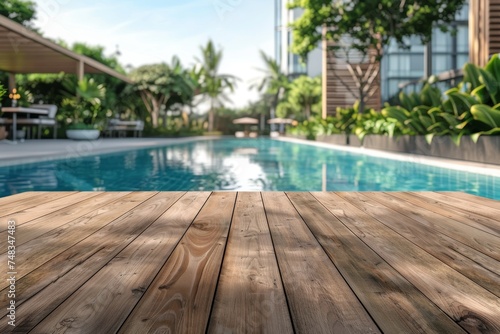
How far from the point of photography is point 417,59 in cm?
3030

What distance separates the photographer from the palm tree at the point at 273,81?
34.5m

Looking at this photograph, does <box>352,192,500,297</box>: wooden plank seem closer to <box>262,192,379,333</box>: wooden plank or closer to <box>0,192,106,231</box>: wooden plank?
<box>262,192,379,333</box>: wooden plank

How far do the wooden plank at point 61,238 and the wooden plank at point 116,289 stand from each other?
0.25 m

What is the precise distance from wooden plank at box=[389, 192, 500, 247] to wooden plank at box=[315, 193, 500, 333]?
325 mm

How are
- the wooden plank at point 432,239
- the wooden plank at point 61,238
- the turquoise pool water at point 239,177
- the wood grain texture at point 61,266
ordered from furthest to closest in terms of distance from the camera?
the turquoise pool water at point 239,177, the wooden plank at point 61,238, the wooden plank at point 432,239, the wood grain texture at point 61,266

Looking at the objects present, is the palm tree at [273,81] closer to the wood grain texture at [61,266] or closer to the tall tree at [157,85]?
the tall tree at [157,85]

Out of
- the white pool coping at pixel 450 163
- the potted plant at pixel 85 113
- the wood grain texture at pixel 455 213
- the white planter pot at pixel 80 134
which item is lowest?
the wood grain texture at pixel 455 213

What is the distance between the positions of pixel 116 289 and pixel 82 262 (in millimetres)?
337

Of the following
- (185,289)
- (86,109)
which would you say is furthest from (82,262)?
(86,109)

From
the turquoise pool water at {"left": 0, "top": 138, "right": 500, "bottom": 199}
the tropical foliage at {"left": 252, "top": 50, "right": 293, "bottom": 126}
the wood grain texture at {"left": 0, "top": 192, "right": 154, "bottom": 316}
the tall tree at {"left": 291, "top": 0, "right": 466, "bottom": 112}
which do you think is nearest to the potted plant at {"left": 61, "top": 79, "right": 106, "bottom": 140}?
the tall tree at {"left": 291, "top": 0, "right": 466, "bottom": 112}

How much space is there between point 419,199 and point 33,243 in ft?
7.73

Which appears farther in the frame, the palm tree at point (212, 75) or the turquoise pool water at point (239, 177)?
the palm tree at point (212, 75)

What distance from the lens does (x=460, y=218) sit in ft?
7.86

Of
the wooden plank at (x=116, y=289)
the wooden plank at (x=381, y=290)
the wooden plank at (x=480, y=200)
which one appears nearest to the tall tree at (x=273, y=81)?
the wooden plank at (x=480, y=200)
